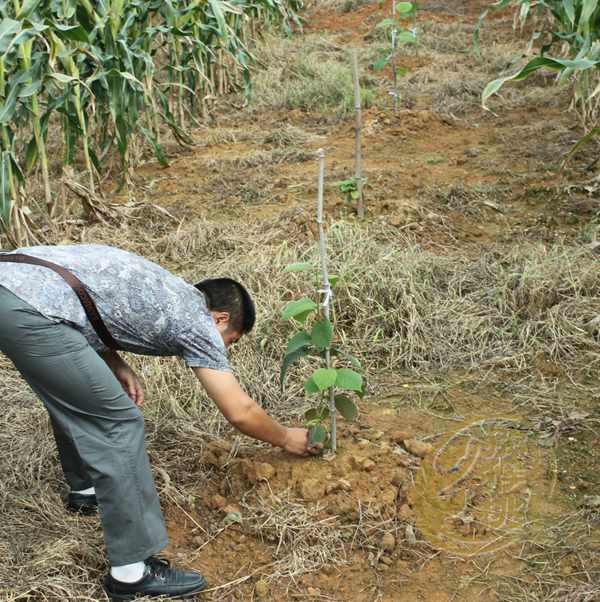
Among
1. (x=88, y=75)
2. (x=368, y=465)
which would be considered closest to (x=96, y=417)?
(x=368, y=465)

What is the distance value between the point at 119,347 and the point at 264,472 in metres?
0.75

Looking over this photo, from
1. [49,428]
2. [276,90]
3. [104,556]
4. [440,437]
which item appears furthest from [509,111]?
[104,556]

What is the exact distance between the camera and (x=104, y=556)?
2.48 meters

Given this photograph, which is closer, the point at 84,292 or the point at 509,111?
the point at 84,292

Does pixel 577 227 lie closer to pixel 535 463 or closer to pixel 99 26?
pixel 535 463

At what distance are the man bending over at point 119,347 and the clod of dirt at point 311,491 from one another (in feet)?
1.45

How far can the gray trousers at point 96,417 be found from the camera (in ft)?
6.88

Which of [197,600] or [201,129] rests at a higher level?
[201,129]

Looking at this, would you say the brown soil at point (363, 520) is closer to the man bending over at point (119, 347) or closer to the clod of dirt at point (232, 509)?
the clod of dirt at point (232, 509)

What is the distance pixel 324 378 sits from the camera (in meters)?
2.49

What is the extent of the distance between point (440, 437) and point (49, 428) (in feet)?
5.02

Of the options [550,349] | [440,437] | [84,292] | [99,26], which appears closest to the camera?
[84,292]

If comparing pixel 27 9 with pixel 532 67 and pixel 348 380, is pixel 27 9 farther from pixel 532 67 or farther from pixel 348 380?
pixel 348 380

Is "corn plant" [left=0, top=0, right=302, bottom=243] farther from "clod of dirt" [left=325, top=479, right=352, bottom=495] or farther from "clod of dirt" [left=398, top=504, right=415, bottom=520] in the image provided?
"clod of dirt" [left=398, top=504, right=415, bottom=520]
